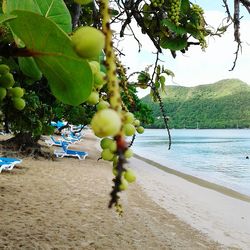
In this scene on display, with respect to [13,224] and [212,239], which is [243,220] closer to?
[212,239]

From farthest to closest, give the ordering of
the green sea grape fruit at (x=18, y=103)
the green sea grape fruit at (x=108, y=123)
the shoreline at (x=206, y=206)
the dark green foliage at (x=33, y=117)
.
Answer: the shoreline at (x=206, y=206), the dark green foliage at (x=33, y=117), the green sea grape fruit at (x=18, y=103), the green sea grape fruit at (x=108, y=123)

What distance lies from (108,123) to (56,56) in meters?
0.29

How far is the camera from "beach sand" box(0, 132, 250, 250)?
887cm

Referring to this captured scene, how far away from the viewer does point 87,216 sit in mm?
11406

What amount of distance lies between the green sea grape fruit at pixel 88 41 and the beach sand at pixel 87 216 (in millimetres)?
5115

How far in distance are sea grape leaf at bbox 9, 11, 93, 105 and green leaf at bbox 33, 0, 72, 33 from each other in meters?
0.10

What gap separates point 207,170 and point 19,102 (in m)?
37.1

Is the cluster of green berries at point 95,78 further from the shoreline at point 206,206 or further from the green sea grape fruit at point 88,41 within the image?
the shoreline at point 206,206

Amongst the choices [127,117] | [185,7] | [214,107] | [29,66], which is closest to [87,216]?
[185,7]

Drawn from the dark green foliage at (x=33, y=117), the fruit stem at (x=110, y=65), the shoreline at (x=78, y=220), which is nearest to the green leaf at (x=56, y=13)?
the fruit stem at (x=110, y=65)

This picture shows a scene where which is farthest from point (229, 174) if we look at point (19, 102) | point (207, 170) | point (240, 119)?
point (240, 119)

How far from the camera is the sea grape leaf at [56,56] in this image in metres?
0.54

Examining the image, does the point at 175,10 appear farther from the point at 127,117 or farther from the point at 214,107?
the point at 214,107

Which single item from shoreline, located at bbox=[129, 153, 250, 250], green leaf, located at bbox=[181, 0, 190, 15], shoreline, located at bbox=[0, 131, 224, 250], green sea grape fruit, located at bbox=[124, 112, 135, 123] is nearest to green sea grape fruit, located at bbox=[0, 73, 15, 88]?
green sea grape fruit, located at bbox=[124, 112, 135, 123]
